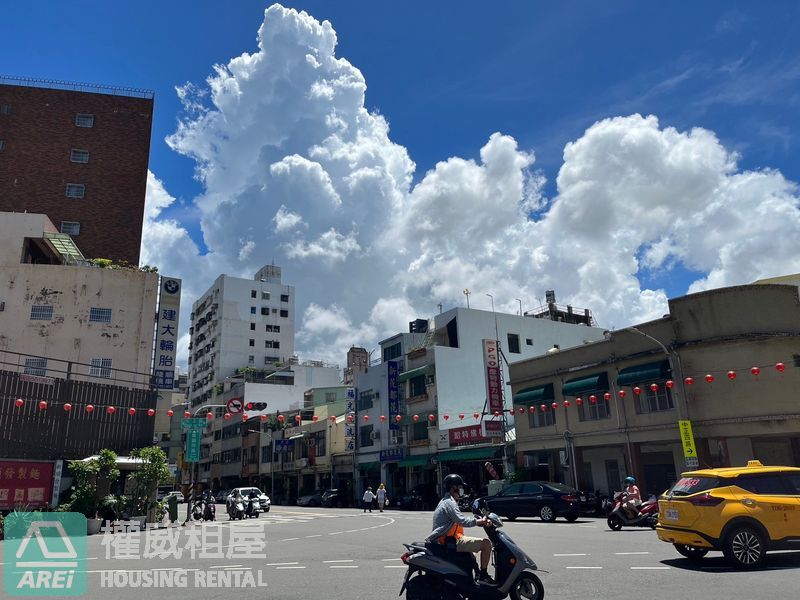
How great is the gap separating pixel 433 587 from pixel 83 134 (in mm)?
48775

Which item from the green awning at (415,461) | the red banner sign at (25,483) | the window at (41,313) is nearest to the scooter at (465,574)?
the red banner sign at (25,483)

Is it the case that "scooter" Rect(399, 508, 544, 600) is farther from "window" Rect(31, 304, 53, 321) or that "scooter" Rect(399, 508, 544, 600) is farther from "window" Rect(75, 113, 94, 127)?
"window" Rect(75, 113, 94, 127)

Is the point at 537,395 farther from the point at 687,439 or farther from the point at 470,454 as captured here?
the point at 687,439

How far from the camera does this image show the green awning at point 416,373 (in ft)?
146

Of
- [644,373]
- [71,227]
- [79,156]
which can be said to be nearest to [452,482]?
[644,373]

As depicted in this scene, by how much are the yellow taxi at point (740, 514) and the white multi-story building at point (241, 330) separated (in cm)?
7307

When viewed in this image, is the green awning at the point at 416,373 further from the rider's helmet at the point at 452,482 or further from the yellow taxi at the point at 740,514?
Result: the rider's helmet at the point at 452,482

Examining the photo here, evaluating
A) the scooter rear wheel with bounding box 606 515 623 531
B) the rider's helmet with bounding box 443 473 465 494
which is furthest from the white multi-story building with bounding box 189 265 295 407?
the rider's helmet with bounding box 443 473 465 494

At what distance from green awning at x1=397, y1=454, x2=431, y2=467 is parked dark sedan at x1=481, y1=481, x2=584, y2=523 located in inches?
699

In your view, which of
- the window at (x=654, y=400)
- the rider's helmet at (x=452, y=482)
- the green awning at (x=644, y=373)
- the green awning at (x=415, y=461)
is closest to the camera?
the rider's helmet at (x=452, y=482)

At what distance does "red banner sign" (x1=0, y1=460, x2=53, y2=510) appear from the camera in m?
22.7

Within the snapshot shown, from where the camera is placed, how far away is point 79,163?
45.9 m

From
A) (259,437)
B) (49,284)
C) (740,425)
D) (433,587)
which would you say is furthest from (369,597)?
(259,437)

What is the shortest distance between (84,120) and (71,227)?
8.90 meters
